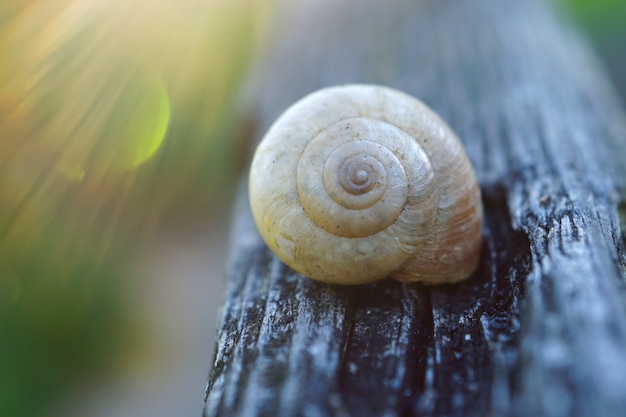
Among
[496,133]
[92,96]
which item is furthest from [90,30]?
[496,133]

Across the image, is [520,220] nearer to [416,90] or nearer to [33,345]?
[416,90]

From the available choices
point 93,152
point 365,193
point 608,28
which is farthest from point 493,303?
point 608,28

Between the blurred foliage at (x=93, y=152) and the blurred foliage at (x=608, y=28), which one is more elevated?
the blurred foliage at (x=608, y=28)

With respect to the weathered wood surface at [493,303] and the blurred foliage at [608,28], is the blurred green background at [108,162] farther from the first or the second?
the weathered wood surface at [493,303]

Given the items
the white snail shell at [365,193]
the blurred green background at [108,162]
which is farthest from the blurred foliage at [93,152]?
the white snail shell at [365,193]

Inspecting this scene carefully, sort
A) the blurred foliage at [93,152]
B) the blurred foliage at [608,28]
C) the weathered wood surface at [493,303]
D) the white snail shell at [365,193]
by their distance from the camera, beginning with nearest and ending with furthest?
1. the weathered wood surface at [493,303]
2. the white snail shell at [365,193]
3. the blurred foliage at [93,152]
4. the blurred foliage at [608,28]

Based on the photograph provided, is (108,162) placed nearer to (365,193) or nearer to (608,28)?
(365,193)

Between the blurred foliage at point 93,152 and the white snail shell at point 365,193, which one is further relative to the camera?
the blurred foliage at point 93,152
